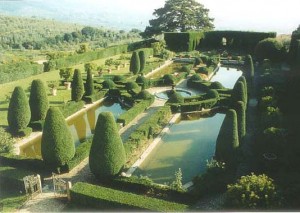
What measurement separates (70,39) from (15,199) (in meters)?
95.0

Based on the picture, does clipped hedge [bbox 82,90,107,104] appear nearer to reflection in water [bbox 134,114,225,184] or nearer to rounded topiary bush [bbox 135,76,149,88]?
rounded topiary bush [bbox 135,76,149,88]

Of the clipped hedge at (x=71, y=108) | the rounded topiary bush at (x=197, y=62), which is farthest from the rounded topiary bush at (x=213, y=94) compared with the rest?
the rounded topiary bush at (x=197, y=62)

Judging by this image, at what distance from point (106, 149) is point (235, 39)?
147 ft

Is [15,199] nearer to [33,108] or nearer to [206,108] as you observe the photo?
[33,108]

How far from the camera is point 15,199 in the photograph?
509 inches

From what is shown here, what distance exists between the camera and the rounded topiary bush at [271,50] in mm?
41281

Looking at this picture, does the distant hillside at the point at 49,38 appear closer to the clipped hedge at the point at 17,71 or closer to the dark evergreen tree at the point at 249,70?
the clipped hedge at the point at 17,71

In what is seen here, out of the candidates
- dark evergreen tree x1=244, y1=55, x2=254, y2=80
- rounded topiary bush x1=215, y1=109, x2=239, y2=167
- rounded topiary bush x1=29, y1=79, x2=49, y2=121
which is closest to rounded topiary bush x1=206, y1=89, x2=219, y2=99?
dark evergreen tree x1=244, y1=55, x2=254, y2=80

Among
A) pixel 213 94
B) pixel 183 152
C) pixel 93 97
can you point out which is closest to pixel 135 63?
pixel 93 97

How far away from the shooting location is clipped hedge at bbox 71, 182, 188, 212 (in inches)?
451

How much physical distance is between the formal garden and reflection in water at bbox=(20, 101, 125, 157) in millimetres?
63

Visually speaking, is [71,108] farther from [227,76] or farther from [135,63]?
[227,76]

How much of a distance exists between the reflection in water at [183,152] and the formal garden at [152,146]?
5 cm

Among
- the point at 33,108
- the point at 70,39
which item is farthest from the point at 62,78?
the point at 70,39
